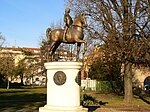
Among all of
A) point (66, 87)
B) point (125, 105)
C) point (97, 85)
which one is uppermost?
point (97, 85)

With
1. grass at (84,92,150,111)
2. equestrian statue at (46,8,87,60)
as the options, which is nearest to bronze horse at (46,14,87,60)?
equestrian statue at (46,8,87,60)

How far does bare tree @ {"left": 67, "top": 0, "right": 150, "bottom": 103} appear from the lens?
96.7 ft

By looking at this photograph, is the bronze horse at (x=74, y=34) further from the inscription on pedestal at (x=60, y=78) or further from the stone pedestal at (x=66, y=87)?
the inscription on pedestal at (x=60, y=78)

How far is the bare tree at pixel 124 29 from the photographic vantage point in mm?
29469

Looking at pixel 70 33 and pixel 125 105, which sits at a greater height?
pixel 70 33

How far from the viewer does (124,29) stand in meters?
29.5

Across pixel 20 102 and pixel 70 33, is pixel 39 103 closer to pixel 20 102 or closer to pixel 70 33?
pixel 20 102

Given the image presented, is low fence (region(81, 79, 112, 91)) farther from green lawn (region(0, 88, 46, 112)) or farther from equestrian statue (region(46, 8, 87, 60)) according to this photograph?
Answer: equestrian statue (region(46, 8, 87, 60))

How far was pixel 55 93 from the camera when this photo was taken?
54.2ft

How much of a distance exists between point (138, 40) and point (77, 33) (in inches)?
538

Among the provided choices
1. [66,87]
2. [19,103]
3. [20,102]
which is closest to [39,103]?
[19,103]

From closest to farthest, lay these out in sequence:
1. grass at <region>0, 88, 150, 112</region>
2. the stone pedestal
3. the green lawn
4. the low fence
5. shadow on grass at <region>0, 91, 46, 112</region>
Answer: the stone pedestal < shadow on grass at <region>0, 91, 46, 112</region> < the green lawn < grass at <region>0, 88, 150, 112</region> < the low fence

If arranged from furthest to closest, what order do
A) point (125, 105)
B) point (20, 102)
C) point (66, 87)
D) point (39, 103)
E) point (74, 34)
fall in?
point (20, 102) < point (125, 105) < point (39, 103) < point (74, 34) < point (66, 87)

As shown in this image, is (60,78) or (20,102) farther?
(20,102)
